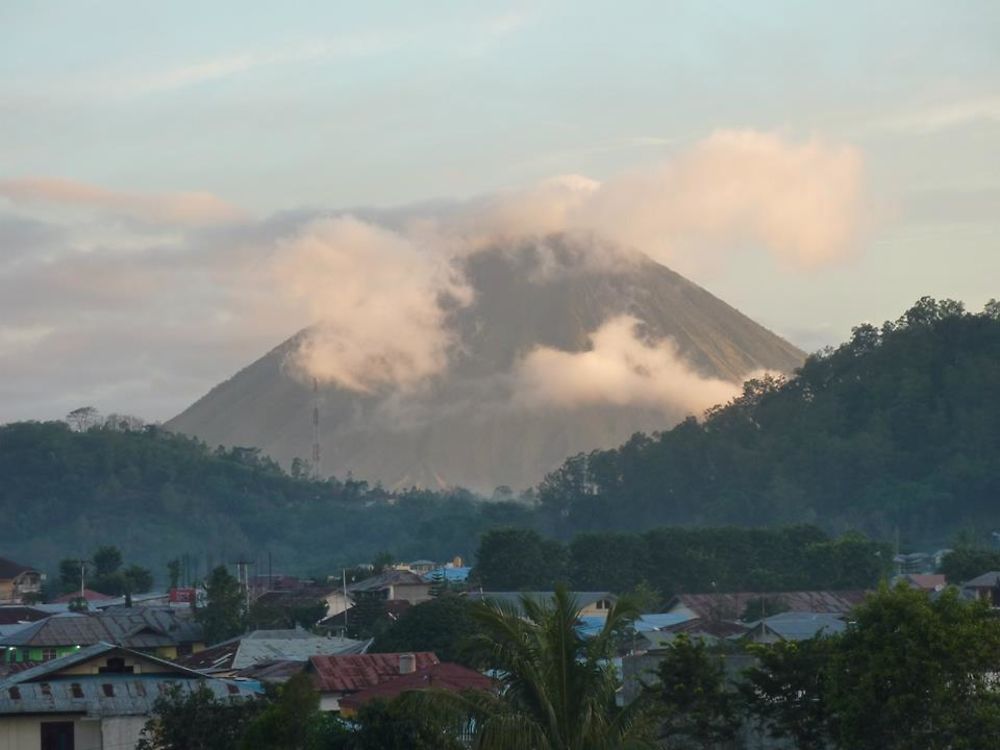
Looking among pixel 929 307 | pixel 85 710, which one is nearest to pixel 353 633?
pixel 85 710

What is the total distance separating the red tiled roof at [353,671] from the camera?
48625 mm

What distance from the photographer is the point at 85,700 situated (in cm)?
4072

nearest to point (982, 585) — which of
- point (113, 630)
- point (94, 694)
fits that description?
point (113, 630)

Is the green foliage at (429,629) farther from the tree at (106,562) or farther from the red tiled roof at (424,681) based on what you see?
the tree at (106,562)

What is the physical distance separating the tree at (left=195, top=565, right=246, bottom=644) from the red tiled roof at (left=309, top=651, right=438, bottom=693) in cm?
2780

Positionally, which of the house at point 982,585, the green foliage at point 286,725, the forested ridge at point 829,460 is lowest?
the green foliage at point 286,725

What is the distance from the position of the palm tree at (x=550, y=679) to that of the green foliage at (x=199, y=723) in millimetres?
13986

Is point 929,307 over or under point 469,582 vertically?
over

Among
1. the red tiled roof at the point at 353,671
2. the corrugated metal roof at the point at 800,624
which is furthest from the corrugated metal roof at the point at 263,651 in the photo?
the corrugated metal roof at the point at 800,624

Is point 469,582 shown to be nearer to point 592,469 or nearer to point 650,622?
point 650,622

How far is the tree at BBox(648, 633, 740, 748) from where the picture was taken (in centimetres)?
3282

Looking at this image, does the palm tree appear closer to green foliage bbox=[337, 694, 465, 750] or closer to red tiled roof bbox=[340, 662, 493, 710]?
green foliage bbox=[337, 694, 465, 750]

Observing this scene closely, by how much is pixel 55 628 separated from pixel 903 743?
47.3m

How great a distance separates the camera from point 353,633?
80562 mm
